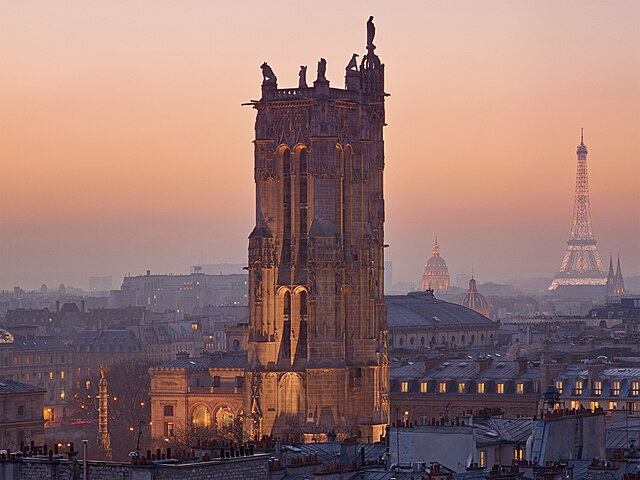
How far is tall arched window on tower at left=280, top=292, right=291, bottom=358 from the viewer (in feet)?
499

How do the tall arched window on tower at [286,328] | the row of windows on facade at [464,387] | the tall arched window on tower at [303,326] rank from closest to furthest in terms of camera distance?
1. the tall arched window on tower at [286,328]
2. the tall arched window on tower at [303,326]
3. the row of windows on facade at [464,387]

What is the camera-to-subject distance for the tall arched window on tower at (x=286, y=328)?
15212 cm

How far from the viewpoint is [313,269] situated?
494 feet

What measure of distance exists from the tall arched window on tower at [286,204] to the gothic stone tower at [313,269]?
0.20 ft

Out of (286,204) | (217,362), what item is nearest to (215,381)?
(217,362)

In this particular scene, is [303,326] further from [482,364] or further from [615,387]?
[482,364]

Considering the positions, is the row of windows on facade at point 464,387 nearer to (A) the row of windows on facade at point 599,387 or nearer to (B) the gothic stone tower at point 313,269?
(A) the row of windows on facade at point 599,387

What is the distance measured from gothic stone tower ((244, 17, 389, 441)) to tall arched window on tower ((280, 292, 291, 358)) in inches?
2.4

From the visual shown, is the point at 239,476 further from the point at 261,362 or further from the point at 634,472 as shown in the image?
the point at 261,362

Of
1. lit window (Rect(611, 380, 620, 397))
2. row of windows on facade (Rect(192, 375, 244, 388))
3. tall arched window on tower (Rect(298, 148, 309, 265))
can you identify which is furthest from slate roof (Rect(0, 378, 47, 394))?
lit window (Rect(611, 380, 620, 397))

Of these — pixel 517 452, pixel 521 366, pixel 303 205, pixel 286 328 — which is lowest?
pixel 517 452

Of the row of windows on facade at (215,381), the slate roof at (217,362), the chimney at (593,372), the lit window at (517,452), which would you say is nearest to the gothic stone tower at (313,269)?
the chimney at (593,372)

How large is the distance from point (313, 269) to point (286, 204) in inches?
178

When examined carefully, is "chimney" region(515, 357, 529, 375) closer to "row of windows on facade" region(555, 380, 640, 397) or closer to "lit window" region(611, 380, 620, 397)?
"row of windows on facade" region(555, 380, 640, 397)
